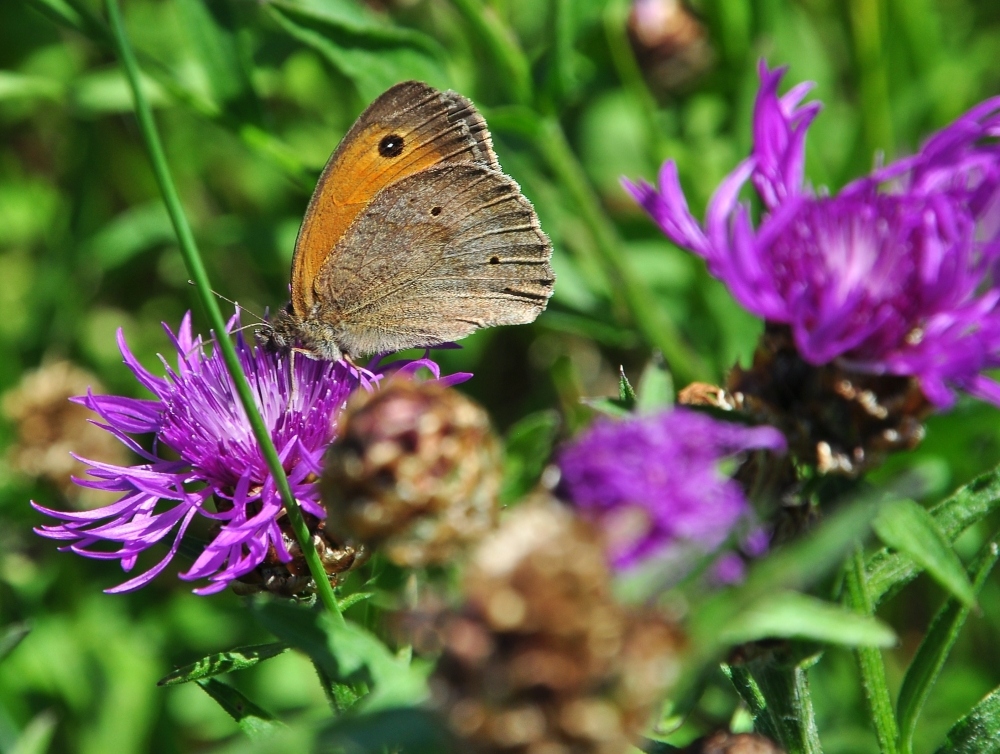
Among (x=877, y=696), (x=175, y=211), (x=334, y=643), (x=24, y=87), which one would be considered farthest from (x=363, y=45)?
(x=877, y=696)

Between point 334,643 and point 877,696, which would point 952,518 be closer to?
point 877,696

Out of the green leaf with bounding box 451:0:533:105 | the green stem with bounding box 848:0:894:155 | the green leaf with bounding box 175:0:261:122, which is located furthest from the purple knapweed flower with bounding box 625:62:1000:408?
the green stem with bounding box 848:0:894:155

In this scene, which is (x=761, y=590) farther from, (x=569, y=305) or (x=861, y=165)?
(x=861, y=165)

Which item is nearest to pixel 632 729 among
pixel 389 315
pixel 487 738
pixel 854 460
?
pixel 487 738

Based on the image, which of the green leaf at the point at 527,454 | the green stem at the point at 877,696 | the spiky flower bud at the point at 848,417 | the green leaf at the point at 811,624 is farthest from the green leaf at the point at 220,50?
the green leaf at the point at 811,624

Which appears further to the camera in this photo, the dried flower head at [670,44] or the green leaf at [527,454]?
the dried flower head at [670,44]

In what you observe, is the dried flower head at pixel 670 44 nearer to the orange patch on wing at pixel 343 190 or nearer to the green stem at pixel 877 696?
the orange patch on wing at pixel 343 190
